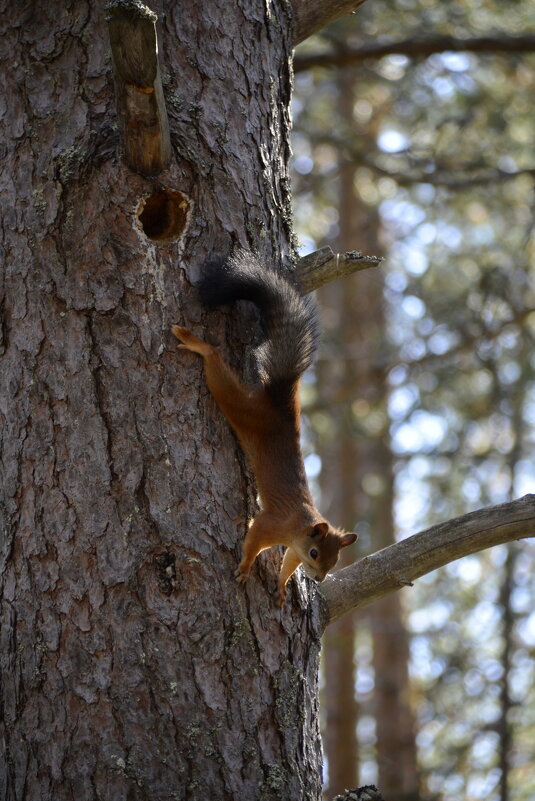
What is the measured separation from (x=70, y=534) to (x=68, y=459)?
191 millimetres

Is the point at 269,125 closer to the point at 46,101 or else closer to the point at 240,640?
the point at 46,101

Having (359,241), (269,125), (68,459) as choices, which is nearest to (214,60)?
(269,125)

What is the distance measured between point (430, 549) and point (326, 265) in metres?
0.93

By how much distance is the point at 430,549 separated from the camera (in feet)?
8.72

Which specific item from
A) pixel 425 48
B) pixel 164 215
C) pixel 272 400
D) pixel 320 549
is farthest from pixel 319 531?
pixel 425 48

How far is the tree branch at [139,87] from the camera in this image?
7.13 ft

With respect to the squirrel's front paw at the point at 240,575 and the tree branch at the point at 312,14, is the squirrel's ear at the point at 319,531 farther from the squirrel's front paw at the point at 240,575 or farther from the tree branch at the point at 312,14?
the tree branch at the point at 312,14

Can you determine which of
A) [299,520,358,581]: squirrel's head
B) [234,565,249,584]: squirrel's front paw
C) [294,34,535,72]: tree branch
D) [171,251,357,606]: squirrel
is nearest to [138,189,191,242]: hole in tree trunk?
[171,251,357,606]: squirrel

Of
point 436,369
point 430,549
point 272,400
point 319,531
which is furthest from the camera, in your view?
point 436,369

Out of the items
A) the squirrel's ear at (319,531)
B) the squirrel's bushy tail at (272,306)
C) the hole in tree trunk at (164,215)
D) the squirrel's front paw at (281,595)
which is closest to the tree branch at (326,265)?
the squirrel's bushy tail at (272,306)

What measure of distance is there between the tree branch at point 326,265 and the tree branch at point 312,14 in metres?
0.87

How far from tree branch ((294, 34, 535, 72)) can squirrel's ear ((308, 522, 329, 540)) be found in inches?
142

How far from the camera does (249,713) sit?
2.28 m

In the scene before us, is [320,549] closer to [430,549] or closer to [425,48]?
[430,549]
